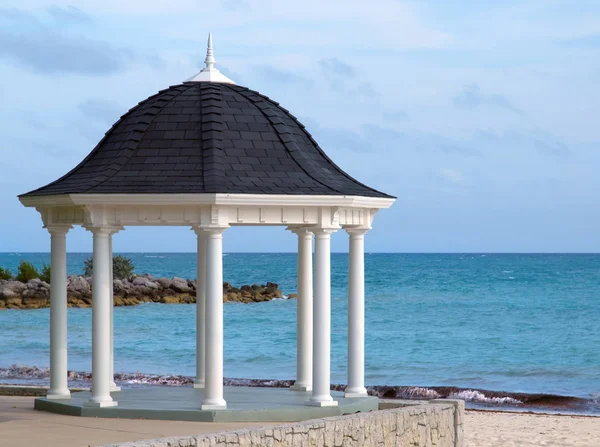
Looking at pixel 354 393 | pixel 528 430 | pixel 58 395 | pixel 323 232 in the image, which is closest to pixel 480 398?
pixel 528 430

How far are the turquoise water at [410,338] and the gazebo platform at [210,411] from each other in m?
16.0

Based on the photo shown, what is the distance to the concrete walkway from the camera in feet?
43.4

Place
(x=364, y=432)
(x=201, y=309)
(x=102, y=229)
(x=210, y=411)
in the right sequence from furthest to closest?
(x=201, y=309)
(x=102, y=229)
(x=210, y=411)
(x=364, y=432)

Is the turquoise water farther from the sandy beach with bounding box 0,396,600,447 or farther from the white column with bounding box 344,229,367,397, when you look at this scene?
the white column with bounding box 344,229,367,397

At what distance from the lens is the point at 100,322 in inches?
616

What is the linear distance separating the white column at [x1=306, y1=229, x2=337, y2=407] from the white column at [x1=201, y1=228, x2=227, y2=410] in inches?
54.0

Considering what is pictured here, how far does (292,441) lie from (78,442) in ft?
8.04

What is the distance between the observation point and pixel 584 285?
86.6 meters

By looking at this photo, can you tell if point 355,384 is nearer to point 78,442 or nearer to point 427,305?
point 78,442

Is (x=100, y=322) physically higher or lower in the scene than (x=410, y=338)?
higher

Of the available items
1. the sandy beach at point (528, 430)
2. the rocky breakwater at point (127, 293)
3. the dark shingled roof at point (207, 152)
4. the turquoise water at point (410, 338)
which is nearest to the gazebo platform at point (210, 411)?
the dark shingled roof at point (207, 152)

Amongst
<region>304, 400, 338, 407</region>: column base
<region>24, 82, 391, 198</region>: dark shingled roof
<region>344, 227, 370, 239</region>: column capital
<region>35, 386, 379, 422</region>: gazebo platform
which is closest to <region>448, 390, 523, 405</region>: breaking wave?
<region>35, 386, 379, 422</region>: gazebo platform

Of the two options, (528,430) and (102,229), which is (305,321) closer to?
(102,229)

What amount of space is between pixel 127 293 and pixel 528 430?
47.1m
